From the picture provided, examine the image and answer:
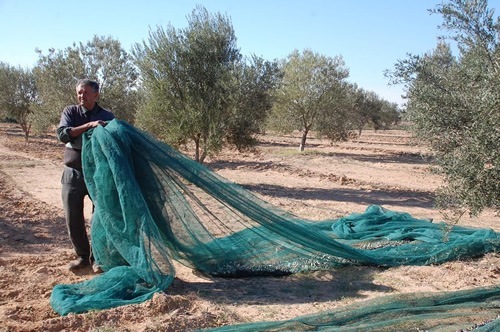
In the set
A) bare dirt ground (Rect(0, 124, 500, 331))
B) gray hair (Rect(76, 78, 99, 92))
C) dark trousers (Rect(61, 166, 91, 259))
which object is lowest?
bare dirt ground (Rect(0, 124, 500, 331))

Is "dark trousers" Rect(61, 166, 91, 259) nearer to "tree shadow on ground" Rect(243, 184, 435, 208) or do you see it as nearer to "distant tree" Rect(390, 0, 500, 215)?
"distant tree" Rect(390, 0, 500, 215)

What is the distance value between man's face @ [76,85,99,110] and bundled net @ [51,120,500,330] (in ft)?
1.44

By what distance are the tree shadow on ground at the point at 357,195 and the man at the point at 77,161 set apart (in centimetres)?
760

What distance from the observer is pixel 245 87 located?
15078 mm

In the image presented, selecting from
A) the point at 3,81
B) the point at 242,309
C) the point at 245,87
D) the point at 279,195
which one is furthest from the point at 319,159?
the point at 3,81

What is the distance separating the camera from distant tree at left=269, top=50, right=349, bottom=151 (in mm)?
25156

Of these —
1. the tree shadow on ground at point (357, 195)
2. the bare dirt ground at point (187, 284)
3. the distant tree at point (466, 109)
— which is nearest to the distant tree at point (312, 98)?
the tree shadow on ground at point (357, 195)

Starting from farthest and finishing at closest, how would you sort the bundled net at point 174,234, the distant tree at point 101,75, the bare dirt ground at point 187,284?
the distant tree at point 101,75 < the bundled net at point 174,234 < the bare dirt ground at point 187,284

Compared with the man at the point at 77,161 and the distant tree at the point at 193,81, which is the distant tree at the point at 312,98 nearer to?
the distant tree at the point at 193,81

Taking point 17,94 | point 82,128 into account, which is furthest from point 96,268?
point 17,94

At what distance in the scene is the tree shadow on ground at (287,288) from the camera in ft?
14.9

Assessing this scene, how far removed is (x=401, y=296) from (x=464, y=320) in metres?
0.55

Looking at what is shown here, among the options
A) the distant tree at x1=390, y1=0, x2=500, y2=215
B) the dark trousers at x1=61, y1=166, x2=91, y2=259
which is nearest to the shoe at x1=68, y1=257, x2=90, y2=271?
the dark trousers at x1=61, y1=166, x2=91, y2=259

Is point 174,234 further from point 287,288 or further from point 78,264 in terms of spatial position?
point 287,288
